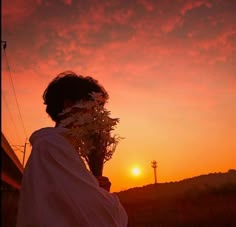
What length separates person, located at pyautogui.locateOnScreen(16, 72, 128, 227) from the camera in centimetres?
214

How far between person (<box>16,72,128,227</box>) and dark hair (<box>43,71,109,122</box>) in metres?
0.43

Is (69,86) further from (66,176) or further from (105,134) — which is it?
(66,176)

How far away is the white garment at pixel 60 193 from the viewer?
7.03ft

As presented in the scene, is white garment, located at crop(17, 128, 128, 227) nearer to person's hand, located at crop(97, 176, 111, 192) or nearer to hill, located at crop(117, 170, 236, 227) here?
person's hand, located at crop(97, 176, 111, 192)

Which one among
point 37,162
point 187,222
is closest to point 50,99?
point 37,162

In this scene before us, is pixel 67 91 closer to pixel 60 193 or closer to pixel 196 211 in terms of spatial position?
pixel 60 193

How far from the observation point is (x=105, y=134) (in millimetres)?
2678

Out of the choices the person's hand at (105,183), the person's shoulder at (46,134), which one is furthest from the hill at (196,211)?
the person's shoulder at (46,134)

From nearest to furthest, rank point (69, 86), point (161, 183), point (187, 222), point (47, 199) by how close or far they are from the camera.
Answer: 1. point (47, 199)
2. point (69, 86)
3. point (187, 222)
4. point (161, 183)

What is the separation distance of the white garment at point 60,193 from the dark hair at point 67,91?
1.65ft

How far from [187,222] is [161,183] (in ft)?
172

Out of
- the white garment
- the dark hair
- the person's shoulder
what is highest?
the dark hair

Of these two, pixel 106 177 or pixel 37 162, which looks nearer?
pixel 37 162

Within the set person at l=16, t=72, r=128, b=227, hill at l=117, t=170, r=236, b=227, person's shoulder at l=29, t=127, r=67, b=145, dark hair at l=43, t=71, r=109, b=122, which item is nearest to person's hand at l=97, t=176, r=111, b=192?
person at l=16, t=72, r=128, b=227
